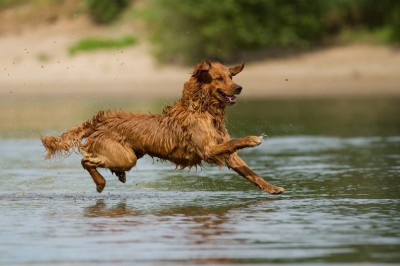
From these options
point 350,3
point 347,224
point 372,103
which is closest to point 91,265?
point 347,224

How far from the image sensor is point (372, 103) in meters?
29.4

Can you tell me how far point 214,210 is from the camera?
11.9m

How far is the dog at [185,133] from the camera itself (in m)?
12.4

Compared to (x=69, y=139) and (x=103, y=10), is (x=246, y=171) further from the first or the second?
(x=103, y=10)

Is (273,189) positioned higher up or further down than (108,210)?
higher up

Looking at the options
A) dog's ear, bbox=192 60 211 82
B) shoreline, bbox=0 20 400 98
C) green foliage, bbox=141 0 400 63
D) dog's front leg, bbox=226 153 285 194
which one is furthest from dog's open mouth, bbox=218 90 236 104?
green foliage, bbox=141 0 400 63

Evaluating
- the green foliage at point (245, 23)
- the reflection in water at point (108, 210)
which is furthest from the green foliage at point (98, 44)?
the reflection in water at point (108, 210)

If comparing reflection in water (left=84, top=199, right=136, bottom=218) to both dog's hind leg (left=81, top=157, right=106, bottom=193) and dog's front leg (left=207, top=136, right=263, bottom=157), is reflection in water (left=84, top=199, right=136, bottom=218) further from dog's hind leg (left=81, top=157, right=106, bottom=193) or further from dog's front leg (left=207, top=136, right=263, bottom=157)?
dog's front leg (left=207, top=136, right=263, bottom=157)

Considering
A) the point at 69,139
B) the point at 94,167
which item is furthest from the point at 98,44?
the point at 94,167

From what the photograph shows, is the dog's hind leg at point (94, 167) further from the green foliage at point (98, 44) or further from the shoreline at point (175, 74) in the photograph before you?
the green foliage at point (98, 44)

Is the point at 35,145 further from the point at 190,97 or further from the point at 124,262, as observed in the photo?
the point at 124,262

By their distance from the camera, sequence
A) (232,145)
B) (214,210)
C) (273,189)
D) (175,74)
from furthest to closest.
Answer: (175,74) < (273,189) < (232,145) < (214,210)

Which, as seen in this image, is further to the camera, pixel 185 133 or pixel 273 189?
pixel 273 189

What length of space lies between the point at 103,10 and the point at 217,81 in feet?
102
